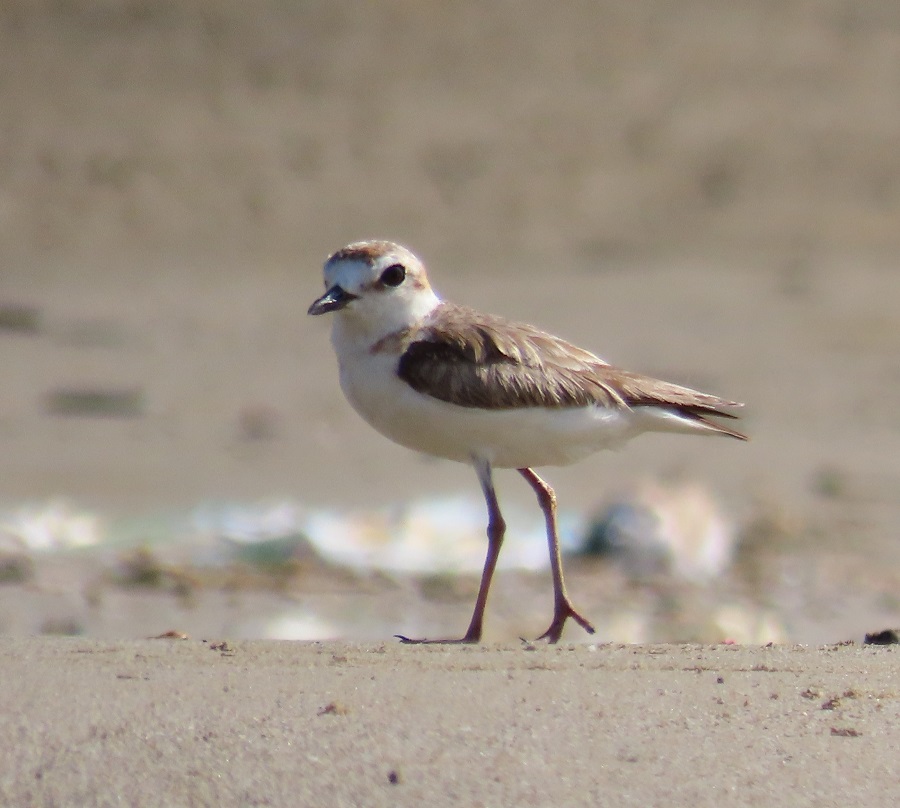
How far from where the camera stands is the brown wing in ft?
16.6

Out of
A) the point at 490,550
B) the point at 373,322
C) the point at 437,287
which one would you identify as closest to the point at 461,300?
the point at 437,287

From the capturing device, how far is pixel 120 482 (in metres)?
9.70

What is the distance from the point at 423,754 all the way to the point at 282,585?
13.9 feet

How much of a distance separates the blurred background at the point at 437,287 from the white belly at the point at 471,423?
6.13 ft

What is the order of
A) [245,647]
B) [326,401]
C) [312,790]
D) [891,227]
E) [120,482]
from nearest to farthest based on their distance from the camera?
[312,790] → [245,647] → [120,482] → [326,401] → [891,227]

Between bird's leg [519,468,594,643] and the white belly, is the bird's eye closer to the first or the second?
the white belly

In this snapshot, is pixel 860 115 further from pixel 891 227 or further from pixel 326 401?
pixel 326 401

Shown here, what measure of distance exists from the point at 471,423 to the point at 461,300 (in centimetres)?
959

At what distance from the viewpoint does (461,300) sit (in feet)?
47.9

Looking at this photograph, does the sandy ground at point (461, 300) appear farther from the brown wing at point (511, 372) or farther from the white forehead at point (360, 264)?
the white forehead at point (360, 264)

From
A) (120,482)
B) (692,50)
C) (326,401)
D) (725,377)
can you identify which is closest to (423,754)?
(120,482)

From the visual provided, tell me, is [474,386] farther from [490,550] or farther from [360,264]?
[490,550]

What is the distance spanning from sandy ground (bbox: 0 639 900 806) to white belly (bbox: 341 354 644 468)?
2.73 feet

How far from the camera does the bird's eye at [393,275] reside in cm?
523
